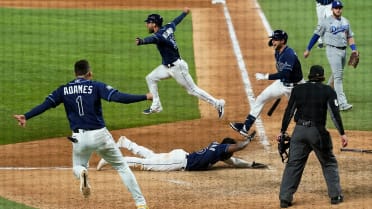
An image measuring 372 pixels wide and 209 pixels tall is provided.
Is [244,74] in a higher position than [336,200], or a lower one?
higher

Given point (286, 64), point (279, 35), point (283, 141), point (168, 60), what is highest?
Result: point (279, 35)

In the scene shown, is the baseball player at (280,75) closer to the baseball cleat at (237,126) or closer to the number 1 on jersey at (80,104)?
the baseball cleat at (237,126)

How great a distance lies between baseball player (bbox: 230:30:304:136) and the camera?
44.5 feet

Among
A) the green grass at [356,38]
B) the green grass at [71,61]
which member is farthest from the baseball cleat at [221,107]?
the green grass at [356,38]

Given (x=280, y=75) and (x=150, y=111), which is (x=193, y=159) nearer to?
(x=280, y=75)

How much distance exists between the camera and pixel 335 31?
648 inches

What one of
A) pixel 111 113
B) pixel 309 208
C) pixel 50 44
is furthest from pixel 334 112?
pixel 50 44

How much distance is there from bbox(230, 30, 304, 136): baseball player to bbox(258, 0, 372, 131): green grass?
70.7 inches

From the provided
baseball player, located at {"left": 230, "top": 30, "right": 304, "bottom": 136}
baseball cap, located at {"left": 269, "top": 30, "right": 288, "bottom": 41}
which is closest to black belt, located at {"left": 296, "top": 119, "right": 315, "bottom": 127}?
baseball player, located at {"left": 230, "top": 30, "right": 304, "bottom": 136}

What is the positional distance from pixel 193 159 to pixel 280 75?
2.09 metres

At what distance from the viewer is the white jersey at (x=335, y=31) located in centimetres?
1647

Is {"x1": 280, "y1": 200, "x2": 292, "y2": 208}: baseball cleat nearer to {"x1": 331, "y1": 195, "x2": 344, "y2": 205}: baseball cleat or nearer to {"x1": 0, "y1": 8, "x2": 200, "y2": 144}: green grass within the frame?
{"x1": 331, "y1": 195, "x2": 344, "y2": 205}: baseball cleat

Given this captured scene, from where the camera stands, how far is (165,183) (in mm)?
11797

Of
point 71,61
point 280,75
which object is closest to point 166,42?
point 280,75
